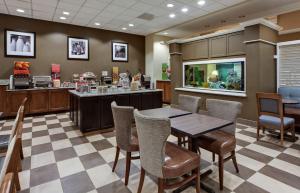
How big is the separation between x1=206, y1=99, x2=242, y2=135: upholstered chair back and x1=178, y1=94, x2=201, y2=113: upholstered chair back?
196 millimetres

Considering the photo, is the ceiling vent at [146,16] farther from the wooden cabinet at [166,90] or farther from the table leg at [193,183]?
the table leg at [193,183]

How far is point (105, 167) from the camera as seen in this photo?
266cm

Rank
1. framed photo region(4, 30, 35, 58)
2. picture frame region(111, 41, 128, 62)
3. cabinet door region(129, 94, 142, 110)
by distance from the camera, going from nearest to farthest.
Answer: cabinet door region(129, 94, 142, 110) < framed photo region(4, 30, 35, 58) < picture frame region(111, 41, 128, 62)

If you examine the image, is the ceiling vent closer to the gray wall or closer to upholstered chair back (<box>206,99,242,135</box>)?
the gray wall

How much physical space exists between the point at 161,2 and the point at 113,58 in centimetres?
366

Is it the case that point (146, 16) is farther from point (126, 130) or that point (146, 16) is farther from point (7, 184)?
point (7, 184)

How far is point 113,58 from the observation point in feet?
25.8

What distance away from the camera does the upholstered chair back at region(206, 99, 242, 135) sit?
2.47m

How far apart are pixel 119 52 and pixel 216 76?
14.4ft

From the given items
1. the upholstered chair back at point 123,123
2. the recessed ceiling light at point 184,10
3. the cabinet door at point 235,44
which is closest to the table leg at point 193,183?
the upholstered chair back at point 123,123

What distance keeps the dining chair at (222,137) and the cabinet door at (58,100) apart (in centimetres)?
505

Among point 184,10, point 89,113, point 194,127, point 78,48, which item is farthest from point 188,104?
point 78,48

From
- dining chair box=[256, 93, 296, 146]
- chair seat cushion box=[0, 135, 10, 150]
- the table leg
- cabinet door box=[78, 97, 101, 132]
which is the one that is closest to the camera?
the table leg

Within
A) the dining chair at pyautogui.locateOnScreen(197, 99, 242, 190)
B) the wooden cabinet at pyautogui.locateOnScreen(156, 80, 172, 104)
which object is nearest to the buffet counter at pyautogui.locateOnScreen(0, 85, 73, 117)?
the wooden cabinet at pyautogui.locateOnScreen(156, 80, 172, 104)
